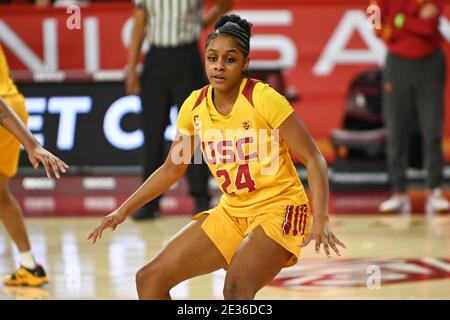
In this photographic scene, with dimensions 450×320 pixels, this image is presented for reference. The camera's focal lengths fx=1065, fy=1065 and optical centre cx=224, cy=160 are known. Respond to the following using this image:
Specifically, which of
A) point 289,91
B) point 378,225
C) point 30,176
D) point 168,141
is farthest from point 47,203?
point 378,225

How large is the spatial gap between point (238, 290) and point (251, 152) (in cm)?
69

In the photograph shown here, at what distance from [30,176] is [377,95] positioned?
3530 mm

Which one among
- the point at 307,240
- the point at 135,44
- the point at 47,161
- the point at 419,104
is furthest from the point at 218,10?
the point at 307,240

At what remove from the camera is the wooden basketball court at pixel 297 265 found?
20.2ft

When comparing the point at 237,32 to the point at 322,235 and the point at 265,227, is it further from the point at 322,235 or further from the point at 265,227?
the point at 322,235

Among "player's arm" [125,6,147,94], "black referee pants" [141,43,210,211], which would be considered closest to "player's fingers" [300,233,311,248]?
"black referee pants" [141,43,210,211]

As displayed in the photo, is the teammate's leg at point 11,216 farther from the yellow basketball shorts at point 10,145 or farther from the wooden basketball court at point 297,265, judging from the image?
the wooden basketball court at point 297,265

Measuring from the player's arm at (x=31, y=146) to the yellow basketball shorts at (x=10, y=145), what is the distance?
1106 millimetres

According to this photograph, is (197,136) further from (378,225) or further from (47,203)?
(47,203)

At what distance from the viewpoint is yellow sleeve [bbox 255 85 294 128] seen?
480cm

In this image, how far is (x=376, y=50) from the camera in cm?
1067

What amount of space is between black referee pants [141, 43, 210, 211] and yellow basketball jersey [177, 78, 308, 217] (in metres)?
3.96

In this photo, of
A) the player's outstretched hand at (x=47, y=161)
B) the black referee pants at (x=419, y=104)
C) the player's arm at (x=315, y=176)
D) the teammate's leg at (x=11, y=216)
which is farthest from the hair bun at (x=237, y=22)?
the black referee pants at (x=419, y=104)

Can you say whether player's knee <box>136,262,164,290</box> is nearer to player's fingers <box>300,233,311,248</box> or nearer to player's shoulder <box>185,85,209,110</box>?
player's fingers <box>300,233,311,248</box>
